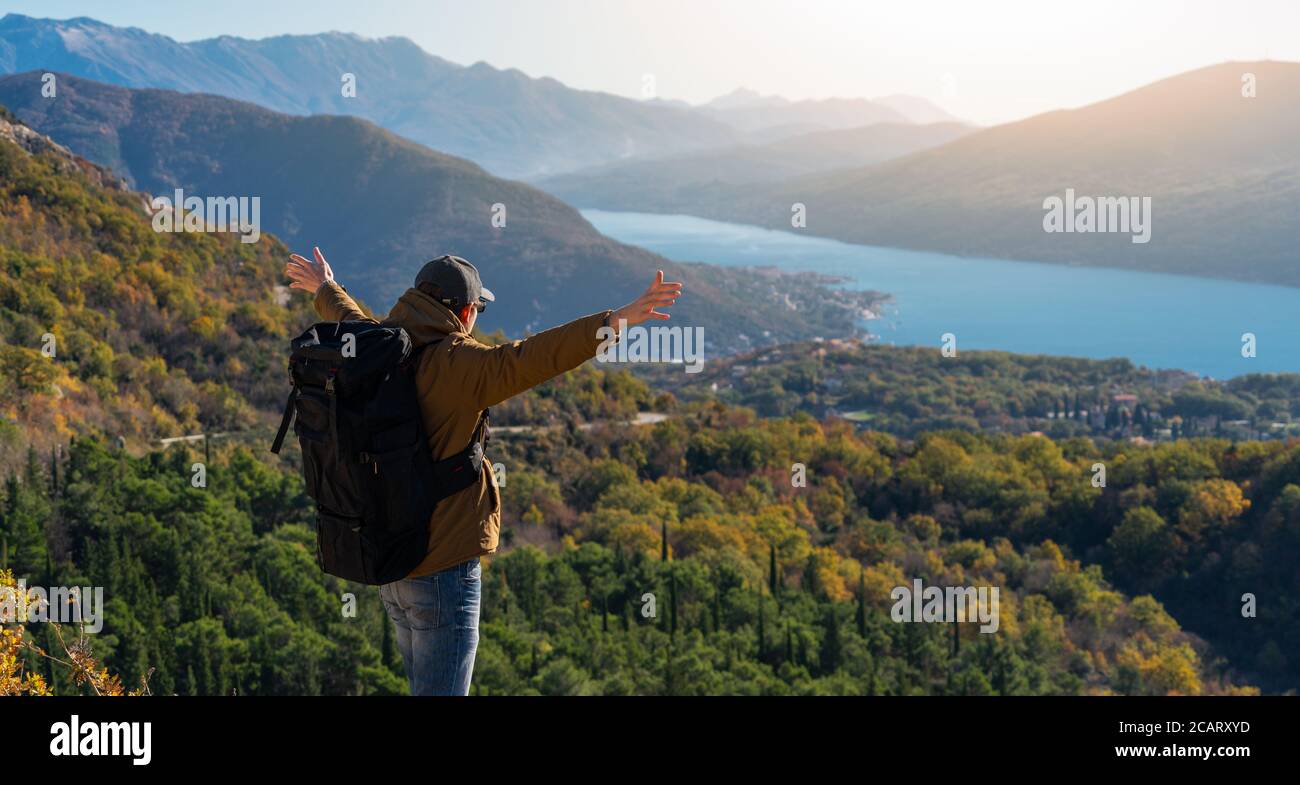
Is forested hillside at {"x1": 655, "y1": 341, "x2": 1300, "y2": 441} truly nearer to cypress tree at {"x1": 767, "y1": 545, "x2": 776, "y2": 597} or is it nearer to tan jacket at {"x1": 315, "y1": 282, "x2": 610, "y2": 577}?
cypress tree at {"x1": 767, "y1": 545, "x2": 776, "y2": 597}

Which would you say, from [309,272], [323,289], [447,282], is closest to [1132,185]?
[309,272]

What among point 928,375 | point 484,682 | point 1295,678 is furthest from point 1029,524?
point 928,375

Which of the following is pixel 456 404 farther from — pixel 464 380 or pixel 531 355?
pixel 531 355

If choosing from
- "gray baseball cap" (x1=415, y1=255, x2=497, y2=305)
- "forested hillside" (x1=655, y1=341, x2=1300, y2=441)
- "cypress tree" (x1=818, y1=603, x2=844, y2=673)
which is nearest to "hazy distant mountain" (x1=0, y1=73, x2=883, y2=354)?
"forested hillside" (x1=655, y1=341, x2=1300, y2=441)

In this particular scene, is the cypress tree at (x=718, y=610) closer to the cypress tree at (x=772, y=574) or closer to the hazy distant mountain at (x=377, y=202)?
the cypress tree at (x=772, y=574)

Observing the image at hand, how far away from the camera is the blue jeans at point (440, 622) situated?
3.06m

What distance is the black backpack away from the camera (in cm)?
282

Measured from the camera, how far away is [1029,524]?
3083 cm

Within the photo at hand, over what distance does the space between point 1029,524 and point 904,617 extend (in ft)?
33.1

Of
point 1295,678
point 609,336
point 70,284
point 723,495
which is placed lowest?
point 1295,678

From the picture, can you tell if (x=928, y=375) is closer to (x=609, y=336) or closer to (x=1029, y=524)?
(x=1029, y=524)

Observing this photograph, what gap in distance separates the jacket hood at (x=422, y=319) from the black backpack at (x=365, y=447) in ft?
0.36
